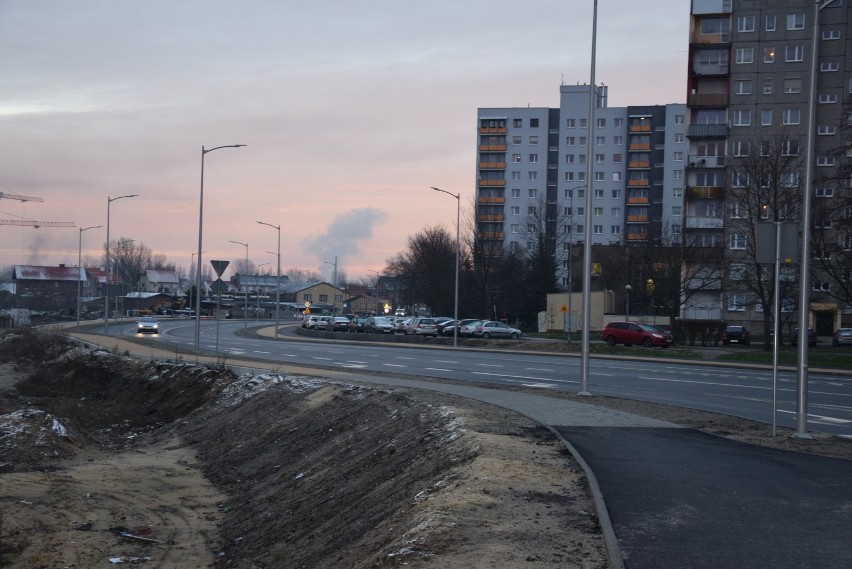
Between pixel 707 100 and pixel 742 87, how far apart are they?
2.97 m

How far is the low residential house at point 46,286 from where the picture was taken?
11750 centimetres

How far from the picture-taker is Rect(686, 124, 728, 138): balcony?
75.4 m

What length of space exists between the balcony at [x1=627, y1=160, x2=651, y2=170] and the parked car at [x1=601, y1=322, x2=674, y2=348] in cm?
6189

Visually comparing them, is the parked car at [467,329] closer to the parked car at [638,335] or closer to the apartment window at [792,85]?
the parked car at [638,335]

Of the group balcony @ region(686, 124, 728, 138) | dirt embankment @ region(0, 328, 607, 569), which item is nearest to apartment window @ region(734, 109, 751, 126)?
balcony @ region(686, 124, 728, 138)

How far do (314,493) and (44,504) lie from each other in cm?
422

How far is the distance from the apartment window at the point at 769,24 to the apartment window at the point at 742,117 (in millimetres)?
6630

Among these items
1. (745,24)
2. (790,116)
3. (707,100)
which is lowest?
(790,116)

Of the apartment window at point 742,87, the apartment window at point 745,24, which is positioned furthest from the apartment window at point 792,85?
the apartment window at point 745,24

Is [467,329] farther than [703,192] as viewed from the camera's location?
No

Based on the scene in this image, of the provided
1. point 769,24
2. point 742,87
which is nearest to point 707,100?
point 742,87

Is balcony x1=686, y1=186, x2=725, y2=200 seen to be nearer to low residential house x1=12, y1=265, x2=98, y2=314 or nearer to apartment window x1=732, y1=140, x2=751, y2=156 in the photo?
apartment window x1=732, y1=140, x2=751, y2=156

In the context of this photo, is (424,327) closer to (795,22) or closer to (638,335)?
(638,335)

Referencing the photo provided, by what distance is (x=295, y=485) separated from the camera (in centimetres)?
1420
